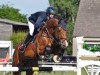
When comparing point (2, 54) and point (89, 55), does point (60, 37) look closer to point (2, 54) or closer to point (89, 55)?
point (89, 55)

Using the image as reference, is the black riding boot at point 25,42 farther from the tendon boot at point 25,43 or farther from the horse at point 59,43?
the horse at point 59,43

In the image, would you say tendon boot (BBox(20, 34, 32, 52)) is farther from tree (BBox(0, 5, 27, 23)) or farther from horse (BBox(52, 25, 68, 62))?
tree (BBox(0, 5, 27, 23))

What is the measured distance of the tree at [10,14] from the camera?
6922cm

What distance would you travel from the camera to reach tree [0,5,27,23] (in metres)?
69.2

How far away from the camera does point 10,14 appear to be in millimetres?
70250

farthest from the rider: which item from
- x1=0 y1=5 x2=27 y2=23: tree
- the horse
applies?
x1=0 y1=5 x2=27 y2=23: tree

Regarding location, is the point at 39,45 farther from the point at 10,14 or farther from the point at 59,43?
the point at 10,14

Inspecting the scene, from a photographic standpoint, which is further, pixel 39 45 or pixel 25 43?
pixel 25 43

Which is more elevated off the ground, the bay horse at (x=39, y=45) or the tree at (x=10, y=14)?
the tree at (x=10, y=14)

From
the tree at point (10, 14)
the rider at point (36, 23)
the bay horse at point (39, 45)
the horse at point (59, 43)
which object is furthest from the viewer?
the tree at point (10, 14)

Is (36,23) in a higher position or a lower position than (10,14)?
lower

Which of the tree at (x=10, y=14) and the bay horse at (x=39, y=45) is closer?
the bay horse at (x=39, y=45)

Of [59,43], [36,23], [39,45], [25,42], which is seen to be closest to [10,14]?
[25,42]

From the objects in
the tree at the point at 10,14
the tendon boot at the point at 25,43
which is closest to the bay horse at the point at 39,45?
the tendon boot at the point at 25,43
